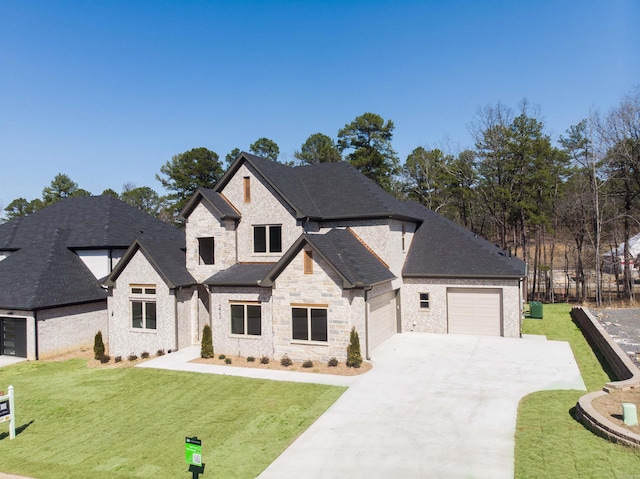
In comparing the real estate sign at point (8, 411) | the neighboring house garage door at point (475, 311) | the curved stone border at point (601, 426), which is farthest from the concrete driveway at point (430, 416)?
the real estate sign at point (8, 411)

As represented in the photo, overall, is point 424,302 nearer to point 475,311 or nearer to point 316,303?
point 475,311

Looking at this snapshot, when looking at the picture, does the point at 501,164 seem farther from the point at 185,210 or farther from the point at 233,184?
the point at 185,210

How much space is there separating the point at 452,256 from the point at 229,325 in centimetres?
1248

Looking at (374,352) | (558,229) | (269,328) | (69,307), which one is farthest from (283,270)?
(558,229)

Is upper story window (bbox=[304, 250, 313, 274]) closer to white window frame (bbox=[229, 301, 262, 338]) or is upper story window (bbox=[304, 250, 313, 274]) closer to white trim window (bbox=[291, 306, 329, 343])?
white trim window (bbox=[291, 306, 329, 343])

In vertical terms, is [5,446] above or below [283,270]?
below

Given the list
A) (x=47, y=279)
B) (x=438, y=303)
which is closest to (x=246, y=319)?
(x=438, y=303)

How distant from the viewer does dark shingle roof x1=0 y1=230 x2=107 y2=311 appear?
21297 mm

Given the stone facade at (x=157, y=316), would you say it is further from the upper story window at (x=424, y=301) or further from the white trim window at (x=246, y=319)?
the upper story window at (x=424, y=301)

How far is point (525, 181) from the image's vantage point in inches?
1425

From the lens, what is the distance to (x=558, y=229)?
4175 centimetres

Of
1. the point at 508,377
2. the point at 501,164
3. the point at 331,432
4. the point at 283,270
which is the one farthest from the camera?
the point at 501,164

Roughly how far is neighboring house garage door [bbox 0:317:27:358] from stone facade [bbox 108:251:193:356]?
14.7 ft

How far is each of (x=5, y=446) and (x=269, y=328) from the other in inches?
373
